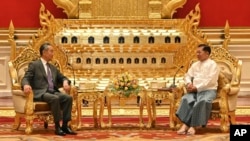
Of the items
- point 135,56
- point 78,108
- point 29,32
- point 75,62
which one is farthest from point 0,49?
point 78,108

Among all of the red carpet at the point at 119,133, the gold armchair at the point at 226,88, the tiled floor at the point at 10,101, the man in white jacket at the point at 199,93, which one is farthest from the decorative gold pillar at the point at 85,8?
the man in white jacket at the point at 199,93

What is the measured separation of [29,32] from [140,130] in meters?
3.25

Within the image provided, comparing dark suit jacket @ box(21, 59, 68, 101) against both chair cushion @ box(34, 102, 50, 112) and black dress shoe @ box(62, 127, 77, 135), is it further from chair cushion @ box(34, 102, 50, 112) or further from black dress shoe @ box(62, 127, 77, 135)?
black dress shoe @ box(62, 127, 77, 135)

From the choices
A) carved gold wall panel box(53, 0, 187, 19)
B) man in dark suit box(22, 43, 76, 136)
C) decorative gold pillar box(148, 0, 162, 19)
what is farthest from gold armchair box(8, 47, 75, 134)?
decorative gold pillar box(148, 0, 162, 19)

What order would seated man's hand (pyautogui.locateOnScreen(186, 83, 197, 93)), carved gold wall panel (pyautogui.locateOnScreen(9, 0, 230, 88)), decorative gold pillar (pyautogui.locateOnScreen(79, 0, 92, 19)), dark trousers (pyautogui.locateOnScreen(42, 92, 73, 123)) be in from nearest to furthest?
dark trousers (pyautogui.locateOnScreen(42, 92, 73, 123)) < seated man's hand (pyautogui.locateOnScreen(186, 83, 197, 93)) < carved gold wall panel (pyautogui.locateOnScreen(9, 0, 230, 88)) < decorative gold pillar (pyautogui.locateOnScreen(79, 0, 92, 19))

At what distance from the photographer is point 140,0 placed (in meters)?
9.08

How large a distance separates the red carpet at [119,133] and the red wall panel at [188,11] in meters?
2.16

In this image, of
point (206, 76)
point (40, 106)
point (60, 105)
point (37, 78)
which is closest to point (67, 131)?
point (60, 105)

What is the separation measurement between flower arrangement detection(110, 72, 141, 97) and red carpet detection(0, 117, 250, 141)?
1.45ft

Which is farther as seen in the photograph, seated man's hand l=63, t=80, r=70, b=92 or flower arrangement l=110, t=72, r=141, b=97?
flower arrangement l=110, t=72, r=141, b=97

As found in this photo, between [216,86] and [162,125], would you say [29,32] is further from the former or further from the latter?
[216,86]

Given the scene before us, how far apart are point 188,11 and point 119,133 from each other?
344cm

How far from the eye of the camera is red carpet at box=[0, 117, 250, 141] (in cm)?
597

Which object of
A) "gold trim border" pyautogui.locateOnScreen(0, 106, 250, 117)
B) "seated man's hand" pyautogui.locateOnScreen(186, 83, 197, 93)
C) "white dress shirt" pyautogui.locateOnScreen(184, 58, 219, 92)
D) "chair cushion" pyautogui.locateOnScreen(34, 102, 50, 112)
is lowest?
"gold trim border" pyautogui.locateOnScreen(0, 106, 250, 117)
